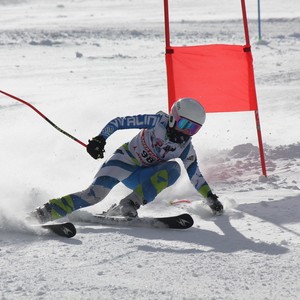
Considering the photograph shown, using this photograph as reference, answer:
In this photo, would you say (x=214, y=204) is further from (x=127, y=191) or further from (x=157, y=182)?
(x=127, y=191)

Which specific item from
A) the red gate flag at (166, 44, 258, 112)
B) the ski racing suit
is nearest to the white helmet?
the ski racing suit

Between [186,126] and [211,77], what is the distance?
5.56 ft

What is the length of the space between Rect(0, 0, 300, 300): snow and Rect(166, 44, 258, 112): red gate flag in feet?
2.64

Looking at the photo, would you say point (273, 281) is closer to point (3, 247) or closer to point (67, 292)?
point (67, 292)

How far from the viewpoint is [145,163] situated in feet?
18.7

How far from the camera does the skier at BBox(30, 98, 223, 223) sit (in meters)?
5.37

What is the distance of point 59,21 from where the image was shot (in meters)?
30.0

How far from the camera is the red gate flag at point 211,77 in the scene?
7070 mm

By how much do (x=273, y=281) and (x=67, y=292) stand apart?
1.20 metres

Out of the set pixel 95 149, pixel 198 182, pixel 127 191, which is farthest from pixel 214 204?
pixel 127 191

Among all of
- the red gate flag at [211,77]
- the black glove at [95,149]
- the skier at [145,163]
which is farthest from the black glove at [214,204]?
the red gate flag at [211,77]

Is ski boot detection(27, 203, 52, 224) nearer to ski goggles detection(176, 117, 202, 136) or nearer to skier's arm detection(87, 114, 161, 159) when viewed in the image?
skier's arm detection(87, 114, 161, 159)

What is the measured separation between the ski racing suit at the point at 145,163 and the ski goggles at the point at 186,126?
141 mm

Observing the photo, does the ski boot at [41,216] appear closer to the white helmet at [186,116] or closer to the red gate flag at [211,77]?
the white helmet at [186,116]
